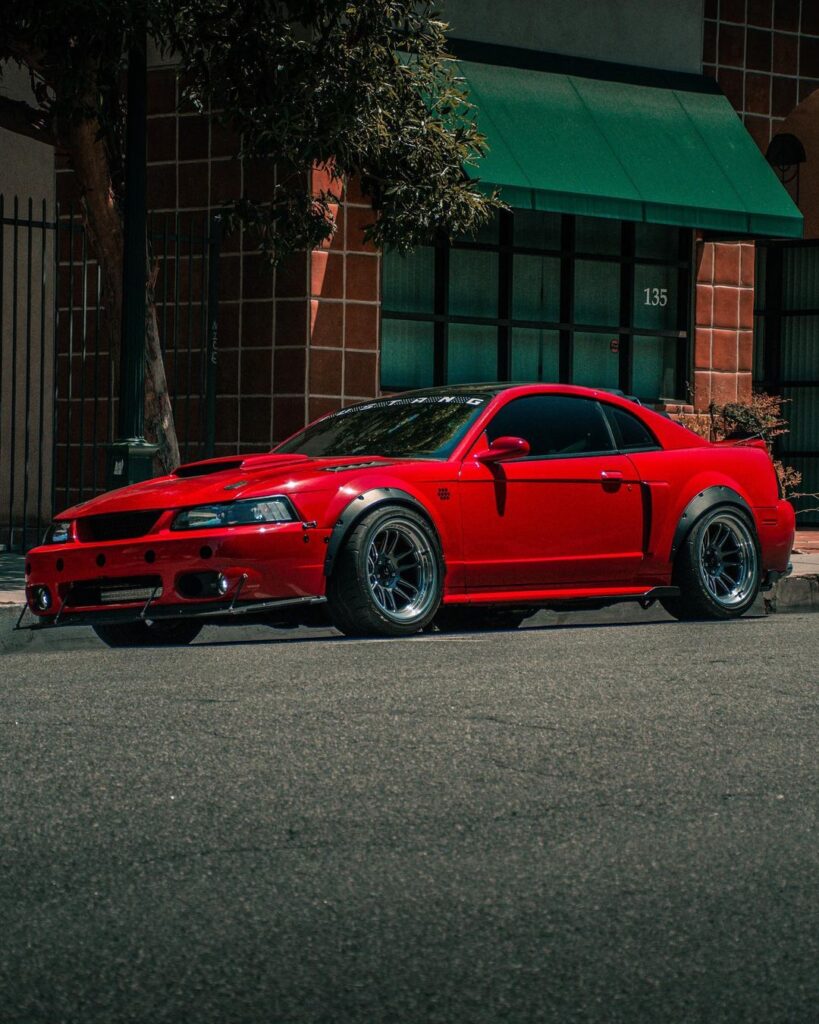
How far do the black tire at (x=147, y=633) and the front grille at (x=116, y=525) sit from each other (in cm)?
63

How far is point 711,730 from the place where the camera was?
6.66 m

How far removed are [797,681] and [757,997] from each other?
4.54 m

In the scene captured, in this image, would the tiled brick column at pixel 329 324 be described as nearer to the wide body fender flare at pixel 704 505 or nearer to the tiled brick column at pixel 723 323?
the tiled brick column at pixel 723 323

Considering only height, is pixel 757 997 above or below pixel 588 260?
below

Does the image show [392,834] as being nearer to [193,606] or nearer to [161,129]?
[193,606]

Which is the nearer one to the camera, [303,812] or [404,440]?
[303,812]

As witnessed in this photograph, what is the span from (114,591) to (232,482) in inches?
33.2

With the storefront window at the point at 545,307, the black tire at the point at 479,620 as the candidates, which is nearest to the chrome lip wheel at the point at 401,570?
the black tire at the point at 479,620

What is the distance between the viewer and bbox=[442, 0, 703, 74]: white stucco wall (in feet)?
61.1

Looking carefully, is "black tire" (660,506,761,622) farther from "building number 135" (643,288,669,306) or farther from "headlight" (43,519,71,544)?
"building number 135" (643,288,669,306)

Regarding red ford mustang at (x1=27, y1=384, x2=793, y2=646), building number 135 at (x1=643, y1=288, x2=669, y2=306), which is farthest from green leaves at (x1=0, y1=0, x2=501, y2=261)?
building number 135 at (x1=643, y1=288, x2=669, y2=306)

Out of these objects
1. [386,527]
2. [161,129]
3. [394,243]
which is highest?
[161,129]

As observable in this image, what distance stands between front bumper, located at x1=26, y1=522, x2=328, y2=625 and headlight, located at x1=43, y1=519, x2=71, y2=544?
0.71ft

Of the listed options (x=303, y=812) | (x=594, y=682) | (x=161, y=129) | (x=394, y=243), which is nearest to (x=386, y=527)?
(x=594, y=682)
